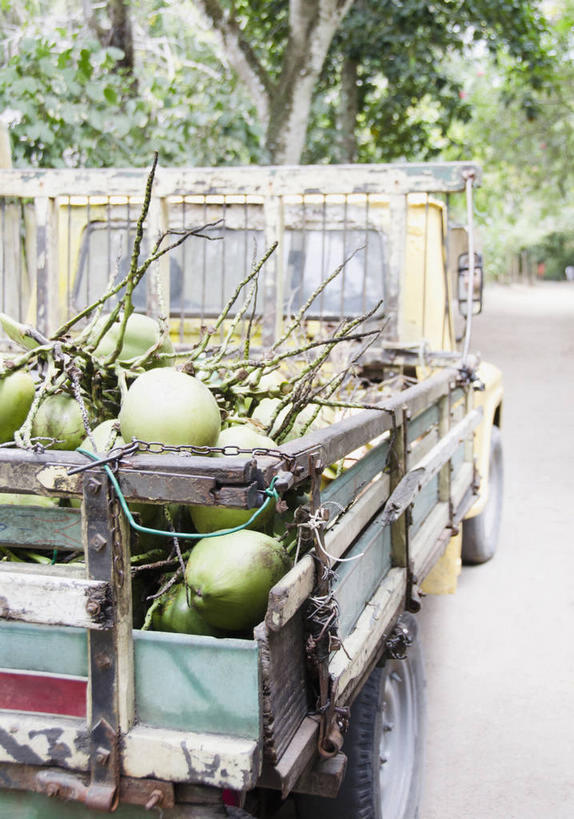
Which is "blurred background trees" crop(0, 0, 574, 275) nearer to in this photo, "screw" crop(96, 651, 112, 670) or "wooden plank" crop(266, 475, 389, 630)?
"wooden plank" crop(266, 475, 389, 630)

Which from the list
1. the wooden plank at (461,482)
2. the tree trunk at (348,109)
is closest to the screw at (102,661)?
the wooden plank at (461,482)

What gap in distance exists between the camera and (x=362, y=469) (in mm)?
2119

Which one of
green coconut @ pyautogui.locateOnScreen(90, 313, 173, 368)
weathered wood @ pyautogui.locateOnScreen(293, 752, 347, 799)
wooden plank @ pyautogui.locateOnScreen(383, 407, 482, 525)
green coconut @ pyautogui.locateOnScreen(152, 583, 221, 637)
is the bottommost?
weathered wood @ pyautogui.locateOnScreen(293, 752, 347, 799)

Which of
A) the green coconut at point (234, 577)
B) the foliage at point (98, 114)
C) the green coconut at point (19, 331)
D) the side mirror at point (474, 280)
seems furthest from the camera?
the foliage at point (98, 114)

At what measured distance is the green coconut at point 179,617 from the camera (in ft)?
5.52

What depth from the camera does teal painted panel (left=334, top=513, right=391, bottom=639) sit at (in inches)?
71.2

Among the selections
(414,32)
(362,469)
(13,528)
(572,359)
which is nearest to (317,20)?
(414,32)

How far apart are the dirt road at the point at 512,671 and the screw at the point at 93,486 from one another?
6.34 feet

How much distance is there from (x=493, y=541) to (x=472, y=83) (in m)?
15.0

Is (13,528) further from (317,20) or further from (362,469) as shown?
(317,20)

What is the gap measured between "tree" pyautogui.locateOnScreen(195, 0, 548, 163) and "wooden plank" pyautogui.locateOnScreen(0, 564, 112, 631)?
6543mm

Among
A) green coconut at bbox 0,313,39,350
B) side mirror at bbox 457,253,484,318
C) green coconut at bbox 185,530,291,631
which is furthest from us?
side mirror at bbox 457,253,484,318

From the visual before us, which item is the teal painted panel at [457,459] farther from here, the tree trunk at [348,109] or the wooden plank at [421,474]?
the tree trunk at [348,109]

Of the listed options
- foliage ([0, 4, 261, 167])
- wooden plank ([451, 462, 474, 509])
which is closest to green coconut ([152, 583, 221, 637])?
wooden plank ([451, 462, 474, 509])
